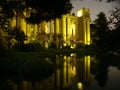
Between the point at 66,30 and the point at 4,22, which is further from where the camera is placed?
the point at 66,30

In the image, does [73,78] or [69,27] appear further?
[69,27]

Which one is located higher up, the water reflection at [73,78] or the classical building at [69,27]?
the classical building at [69,27]

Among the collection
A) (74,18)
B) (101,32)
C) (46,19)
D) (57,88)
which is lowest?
(57,88)

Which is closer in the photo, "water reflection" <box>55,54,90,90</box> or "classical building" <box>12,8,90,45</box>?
"water reflection" <box>55,54,90,90</box>

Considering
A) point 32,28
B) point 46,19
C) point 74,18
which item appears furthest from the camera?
point 74,18

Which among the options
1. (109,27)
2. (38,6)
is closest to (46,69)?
(38,6)

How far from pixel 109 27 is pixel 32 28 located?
6488 centimetres

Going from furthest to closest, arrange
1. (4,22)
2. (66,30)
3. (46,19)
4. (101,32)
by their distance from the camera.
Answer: (66,30), (4,22), (46,19), (101,32)

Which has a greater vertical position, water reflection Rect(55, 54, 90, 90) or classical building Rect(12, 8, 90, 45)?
classical building Rect(12, 8, 90, 45)

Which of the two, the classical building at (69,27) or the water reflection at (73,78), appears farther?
the classical building at (69,27)

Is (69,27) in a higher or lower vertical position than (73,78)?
higher

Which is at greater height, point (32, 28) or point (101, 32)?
point (32, 28)

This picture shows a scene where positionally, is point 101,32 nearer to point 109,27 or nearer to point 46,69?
point 109,27

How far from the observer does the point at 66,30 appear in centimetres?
9075
